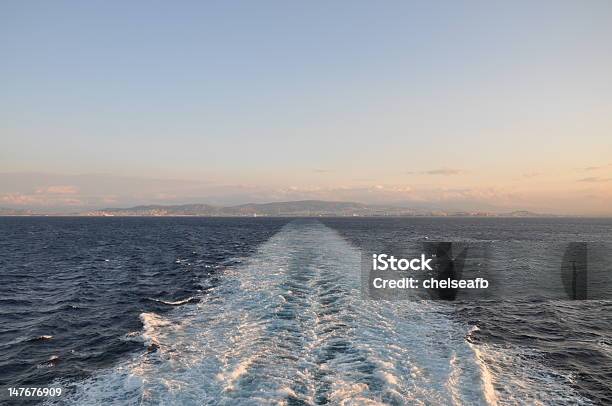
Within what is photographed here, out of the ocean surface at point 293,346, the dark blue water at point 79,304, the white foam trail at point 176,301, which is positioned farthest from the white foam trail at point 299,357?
the dark blue water at point 79,304

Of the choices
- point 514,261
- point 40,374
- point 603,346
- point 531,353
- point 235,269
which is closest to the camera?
point 40,374

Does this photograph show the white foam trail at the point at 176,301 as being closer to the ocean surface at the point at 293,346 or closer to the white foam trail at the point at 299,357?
the ocean surface at the point at 293,346

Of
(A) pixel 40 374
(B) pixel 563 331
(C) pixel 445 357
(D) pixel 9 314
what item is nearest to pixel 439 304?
(B) pixel 563 331

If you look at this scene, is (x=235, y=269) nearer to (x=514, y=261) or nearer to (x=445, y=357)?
(x=445, y=357)

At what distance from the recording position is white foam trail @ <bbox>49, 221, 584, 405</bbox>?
36.0ft

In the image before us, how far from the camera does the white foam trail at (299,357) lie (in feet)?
36.0

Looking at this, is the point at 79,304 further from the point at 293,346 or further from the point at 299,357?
the point at 299,357

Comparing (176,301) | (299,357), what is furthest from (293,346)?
→ (176,301)

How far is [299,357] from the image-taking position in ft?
44.6

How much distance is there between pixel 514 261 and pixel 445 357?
3516 centimetres

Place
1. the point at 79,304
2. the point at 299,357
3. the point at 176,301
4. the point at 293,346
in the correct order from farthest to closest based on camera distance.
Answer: the point at 79,304 → the point at 176,301 → the point at 293,346 → the point at 299,357

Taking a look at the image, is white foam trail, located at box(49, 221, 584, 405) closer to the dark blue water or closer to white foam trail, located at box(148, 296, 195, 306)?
white foam trail, located at box(148, 296, 195, 306)

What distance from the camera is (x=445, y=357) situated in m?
13.9

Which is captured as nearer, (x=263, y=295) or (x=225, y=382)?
(x=225, y=382)
